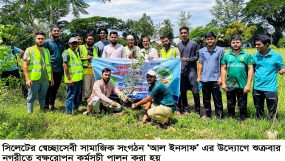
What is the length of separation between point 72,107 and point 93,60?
1271 millimetres

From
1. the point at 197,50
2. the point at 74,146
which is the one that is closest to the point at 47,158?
the point at 74,146

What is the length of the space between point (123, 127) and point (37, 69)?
2.34m

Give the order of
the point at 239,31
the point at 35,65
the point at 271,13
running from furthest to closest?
the point at 271,13
the point at 239,31
the point at 35,65

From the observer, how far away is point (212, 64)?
22.3 ft

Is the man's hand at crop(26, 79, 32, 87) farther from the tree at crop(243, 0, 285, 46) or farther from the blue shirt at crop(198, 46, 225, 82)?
the tree at crop(243, 0, 285, 46)

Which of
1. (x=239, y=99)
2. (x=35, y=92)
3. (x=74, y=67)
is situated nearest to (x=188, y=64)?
(x=239, y=99)

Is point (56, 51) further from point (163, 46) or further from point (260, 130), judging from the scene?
point (260, 130)

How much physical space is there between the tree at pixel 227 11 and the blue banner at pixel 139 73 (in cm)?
7334

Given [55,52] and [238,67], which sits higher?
[55,52]

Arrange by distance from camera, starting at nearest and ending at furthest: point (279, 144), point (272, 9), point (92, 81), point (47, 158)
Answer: point (47, 158), point (279, 144), point (92, 81), point (272, 9)

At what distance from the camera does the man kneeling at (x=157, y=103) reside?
653 cm

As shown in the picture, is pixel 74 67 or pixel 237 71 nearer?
pixel 237 71

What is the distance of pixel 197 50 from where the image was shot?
7406 mm

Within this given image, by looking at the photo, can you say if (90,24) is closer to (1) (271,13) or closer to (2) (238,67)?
(1) (271,13)
